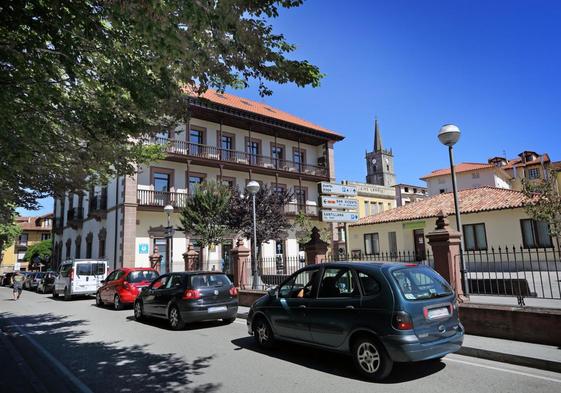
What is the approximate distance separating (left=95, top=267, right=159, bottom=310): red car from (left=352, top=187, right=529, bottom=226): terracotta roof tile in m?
16.8

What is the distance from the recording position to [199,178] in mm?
30219

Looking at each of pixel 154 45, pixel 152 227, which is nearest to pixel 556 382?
pixel 154 45

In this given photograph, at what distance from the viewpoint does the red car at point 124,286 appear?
14742 millimetres

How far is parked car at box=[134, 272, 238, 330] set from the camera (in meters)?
10.0

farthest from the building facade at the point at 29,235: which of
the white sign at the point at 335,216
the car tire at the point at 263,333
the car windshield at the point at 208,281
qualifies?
the car tire at the point at 263,333

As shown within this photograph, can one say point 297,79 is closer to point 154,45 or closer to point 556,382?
point 154,45

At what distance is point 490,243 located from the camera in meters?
26.4

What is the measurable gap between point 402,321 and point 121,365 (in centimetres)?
462

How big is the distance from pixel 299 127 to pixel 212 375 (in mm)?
31118

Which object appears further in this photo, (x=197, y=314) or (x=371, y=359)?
(x=197, y=314)

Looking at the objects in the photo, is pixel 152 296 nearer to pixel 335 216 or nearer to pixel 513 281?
pixel 335 216

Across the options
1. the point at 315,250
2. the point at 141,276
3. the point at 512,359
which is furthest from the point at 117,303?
the point at 512,359

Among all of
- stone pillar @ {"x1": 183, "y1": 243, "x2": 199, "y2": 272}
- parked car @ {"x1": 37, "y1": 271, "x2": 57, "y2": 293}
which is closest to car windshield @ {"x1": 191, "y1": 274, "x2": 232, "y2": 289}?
stone pillar @ {"x1": 183, "y1": 243, "x2": 199, "y2": 272}

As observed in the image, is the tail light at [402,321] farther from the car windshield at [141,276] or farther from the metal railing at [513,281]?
the car windshield at [141,276]
